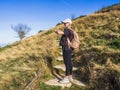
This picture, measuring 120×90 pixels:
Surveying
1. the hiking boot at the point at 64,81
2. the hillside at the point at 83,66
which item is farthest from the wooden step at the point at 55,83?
the hillside at the point at 83,66

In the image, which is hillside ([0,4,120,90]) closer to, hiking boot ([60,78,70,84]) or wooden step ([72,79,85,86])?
wooden step ([72,79,85,86])

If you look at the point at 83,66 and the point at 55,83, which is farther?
the point at 83,66

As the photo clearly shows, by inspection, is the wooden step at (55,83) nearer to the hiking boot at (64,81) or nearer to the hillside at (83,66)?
the hiking boot at (64,81)

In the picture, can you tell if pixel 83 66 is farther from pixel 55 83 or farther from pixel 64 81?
pixel 55 83

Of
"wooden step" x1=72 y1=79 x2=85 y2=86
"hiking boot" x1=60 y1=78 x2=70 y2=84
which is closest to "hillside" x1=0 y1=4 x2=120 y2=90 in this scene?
"wooden step" x1=72 y1=79 x2=85 y2=86

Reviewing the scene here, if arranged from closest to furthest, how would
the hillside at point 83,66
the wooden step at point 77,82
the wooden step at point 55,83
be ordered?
the hillside at point 83,66 < the wooden step at point 55,83 < the wooden step at point 77,82

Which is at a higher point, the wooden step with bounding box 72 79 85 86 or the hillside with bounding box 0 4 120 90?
the hillside with bounding box 0 4 120 90

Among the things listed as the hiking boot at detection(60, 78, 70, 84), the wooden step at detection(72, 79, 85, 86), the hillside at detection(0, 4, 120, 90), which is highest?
the hillside at detection(0, 4, 120, 90)

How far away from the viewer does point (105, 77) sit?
10.2m

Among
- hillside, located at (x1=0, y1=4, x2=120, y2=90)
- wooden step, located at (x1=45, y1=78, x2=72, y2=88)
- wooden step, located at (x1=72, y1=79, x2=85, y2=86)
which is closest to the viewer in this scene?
hillside, located at (x1=0, y1=4, x2=120, y2=90)

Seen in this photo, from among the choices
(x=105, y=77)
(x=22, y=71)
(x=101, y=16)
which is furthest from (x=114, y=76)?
(x=101, y=16)

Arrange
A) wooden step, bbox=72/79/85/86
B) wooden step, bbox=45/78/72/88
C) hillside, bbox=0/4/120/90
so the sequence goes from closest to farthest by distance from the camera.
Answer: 1. hillside, bbox=0/4/120/90
2. wooden step, bbox=45/78/72/88
3. wooden step, bbox=72/79/85/86

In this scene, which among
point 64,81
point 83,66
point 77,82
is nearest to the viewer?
point 64,81

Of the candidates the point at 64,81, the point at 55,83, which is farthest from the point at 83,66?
the point at 55,83
